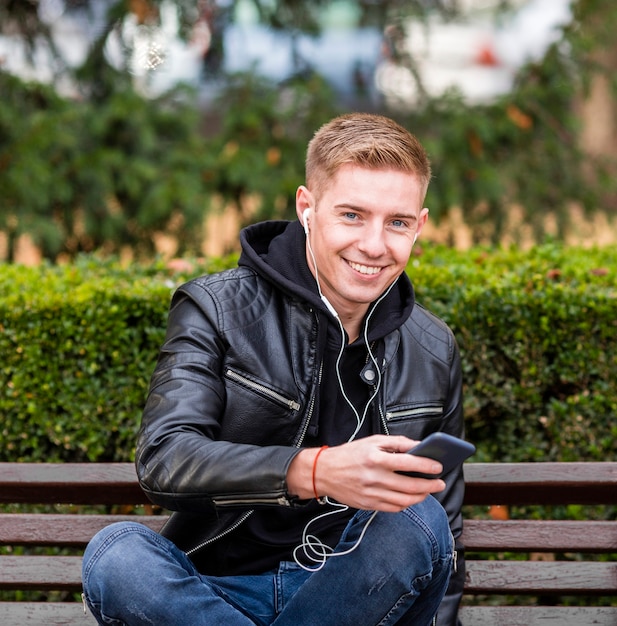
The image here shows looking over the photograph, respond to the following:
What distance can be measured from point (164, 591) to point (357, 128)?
4.65 feet

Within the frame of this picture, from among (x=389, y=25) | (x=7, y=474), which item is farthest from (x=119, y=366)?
(x=389, y=25)

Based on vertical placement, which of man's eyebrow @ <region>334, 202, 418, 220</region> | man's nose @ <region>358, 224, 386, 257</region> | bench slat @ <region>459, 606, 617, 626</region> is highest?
man's eyebrow @ <region>334, 202, 418, 220</region>

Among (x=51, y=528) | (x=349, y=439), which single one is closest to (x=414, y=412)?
(x=349, y=439)

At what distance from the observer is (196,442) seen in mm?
2471

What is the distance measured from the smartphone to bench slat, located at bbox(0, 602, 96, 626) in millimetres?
1452

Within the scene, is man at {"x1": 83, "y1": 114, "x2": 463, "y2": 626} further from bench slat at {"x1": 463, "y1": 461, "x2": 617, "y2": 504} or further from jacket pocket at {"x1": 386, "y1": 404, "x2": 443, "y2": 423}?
bench slat at {"x1": 463, "y1": 461, "x2": 617, "y2": 504}

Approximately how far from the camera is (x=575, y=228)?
23.8ft

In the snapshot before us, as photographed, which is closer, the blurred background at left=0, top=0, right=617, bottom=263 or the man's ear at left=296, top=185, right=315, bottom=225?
the man's ear at left=296, top=185, right=315, bottom=225

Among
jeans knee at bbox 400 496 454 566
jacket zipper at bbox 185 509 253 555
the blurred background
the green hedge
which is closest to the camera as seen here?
jeans knee at bbox 400 496 454 566

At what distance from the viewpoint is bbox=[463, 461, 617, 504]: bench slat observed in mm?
3182

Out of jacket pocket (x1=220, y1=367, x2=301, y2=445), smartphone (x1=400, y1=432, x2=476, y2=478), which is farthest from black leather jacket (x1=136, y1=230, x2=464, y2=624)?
smartphone (x1=400, y1=432, x2=476, y2=478)

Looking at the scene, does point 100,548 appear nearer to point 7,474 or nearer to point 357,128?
point 7,474

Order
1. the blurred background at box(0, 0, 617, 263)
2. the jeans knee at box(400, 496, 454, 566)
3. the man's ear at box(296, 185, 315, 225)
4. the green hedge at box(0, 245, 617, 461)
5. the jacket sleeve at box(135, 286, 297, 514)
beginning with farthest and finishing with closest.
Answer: the blurred background at box(0, 0, 617, 263) < the green hedge at box(0, 245, 617, 461) < the man's ear at box(296, 185, 315, 225) < the jeans knee at box(400, 496, 454, 566) < the jacket sleeve at box(135, 286, 297, 514)

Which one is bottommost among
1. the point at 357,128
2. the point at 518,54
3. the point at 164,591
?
the point at 164,591
